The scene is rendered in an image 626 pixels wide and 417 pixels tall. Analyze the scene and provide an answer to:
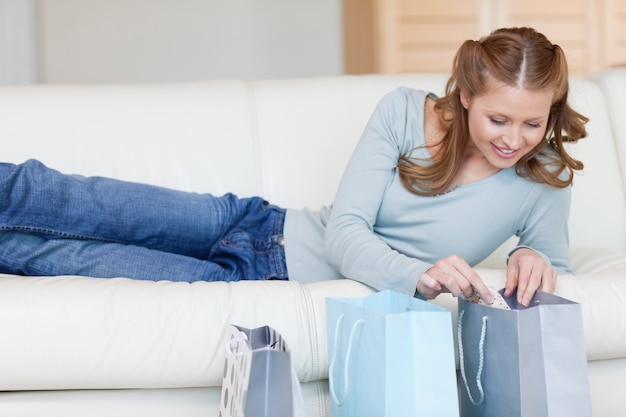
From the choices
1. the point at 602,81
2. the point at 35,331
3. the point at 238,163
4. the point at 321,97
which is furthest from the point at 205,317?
the point at 602,81

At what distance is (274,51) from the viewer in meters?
4.19

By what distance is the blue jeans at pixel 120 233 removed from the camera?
5.14 ft

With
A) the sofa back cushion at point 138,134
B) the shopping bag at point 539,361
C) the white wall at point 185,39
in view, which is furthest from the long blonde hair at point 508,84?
the white wall at point 185,39

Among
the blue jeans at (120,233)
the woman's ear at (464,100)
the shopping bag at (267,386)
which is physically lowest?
the shopping bag at (267,386)

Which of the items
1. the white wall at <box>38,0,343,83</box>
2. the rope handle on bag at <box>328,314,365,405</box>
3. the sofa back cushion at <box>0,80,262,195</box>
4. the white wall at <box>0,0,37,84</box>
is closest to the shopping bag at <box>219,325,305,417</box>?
the rope handle on bag at <box>328,314,365,405</box>

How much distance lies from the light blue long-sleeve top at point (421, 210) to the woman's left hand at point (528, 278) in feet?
0.65

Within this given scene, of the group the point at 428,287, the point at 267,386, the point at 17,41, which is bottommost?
the point at 267,386

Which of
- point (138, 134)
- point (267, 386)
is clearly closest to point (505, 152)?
point (267, 386)

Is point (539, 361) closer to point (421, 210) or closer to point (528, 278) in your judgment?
point (528, 278)

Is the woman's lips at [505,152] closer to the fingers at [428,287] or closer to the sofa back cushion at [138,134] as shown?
the fingers at [428,287]

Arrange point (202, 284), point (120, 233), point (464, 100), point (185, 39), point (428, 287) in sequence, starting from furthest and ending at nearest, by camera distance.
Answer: point (185, 39), point (120, 233), point (464, 100), point (202, 284), point (428, 287)

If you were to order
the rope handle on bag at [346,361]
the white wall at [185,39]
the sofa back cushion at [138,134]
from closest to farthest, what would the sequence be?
the rope handle on bag at [346,361]
the sofa back cushion at [138,134]
the white wall at [185,39]

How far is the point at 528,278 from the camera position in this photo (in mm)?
1329

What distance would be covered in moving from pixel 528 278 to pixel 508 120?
0.29 metres
